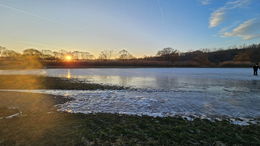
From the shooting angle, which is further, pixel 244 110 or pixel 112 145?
pixel 244 110

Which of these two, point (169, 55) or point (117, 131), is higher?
point (169, 55)

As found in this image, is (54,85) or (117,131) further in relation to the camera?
(54,85)

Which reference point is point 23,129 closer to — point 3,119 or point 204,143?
point 3,119

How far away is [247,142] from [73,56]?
158 metres

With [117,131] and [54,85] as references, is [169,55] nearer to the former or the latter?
[54,85]

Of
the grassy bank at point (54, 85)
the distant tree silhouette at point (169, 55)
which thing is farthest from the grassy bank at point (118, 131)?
the distant tree silhouette at point (169, 55)

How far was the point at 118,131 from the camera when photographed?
475 cm

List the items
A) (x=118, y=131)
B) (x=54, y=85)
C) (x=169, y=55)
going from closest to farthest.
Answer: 1. (x=118, y=131)
2. (x=54, y=85)
3. (x=169, y=55)

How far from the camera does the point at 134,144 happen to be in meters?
3.96

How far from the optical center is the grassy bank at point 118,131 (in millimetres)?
4125

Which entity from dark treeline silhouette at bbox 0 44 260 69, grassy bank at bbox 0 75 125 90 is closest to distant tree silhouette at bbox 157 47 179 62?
dark treeline silhouette at bbox 0 44 260 69

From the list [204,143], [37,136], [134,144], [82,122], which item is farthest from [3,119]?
A: [204,143]

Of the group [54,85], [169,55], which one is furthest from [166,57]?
[54,85]

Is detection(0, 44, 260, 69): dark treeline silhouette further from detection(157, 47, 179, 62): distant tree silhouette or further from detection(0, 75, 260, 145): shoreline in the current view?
detection(0, 75, 260, 145): shoreline
